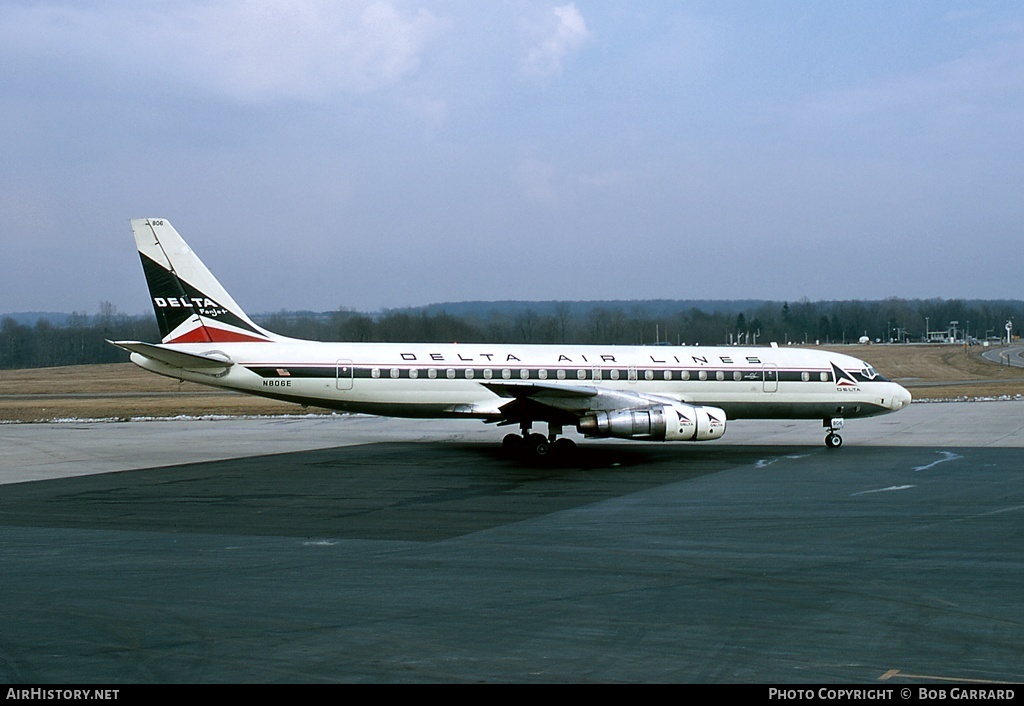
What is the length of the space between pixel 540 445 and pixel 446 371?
3659mm

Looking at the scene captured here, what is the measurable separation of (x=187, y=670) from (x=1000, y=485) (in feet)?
57.0

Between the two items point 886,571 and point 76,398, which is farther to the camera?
point 76,398

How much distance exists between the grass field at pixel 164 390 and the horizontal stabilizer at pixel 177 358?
17403 millimetres

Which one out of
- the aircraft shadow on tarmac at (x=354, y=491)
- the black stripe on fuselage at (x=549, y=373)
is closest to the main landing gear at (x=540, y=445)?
the aircraft shadow on tarmac at (x=354, y=491)

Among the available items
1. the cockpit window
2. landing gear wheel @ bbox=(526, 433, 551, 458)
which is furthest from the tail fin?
the cockpit window

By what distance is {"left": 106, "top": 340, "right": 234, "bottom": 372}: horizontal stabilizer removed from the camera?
84.9 ft

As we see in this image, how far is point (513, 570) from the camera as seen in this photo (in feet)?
40.4

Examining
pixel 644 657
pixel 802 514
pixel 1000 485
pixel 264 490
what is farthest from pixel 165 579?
pixel 1000 485

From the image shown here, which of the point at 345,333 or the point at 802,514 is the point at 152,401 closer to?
the point at 345,333

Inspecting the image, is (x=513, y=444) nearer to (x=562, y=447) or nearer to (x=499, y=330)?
(x=562, y=447)

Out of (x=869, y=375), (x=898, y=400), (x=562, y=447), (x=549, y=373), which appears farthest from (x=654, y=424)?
→ (x=898, y=400)

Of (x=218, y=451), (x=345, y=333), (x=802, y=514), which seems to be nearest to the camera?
(x=802, y=514)

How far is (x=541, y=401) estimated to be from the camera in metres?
25.7

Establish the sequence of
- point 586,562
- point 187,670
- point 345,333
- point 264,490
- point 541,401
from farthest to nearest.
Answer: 1. point 345,333
2. point 541,401
3. point 264,490
4. point 586,562
5. point 187,670
